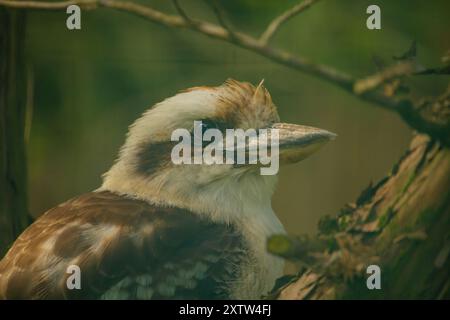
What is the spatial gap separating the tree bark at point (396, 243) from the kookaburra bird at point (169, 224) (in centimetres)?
→ 30

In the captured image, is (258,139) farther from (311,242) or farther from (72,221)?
(72,221)

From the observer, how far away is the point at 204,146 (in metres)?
2.98

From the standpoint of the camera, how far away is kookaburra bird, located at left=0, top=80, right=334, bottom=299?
9.29 ft

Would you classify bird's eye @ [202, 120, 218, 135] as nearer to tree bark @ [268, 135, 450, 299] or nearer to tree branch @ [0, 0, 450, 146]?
tree branch @ [0, 0, 450, 146]

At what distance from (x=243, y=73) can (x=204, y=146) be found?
0.45m

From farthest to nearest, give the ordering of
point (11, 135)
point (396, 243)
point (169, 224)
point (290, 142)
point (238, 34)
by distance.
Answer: point (11, 135), point (238, 34), point (290, 142), point (169, 224), point (396, 243)

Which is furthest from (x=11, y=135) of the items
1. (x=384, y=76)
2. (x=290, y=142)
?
(x=384, y=76)

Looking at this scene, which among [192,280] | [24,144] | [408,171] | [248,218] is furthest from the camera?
[24,144]

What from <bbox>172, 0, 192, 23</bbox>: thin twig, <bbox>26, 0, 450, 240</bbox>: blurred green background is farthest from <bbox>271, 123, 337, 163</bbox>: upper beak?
<bbox>172, 0, 192, 23</bbox>: thin twig

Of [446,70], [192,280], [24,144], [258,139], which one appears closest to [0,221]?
[24,144]

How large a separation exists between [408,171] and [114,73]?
146 cm

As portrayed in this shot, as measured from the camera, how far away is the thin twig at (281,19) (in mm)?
3154

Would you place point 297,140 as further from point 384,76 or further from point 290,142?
point 384,76
